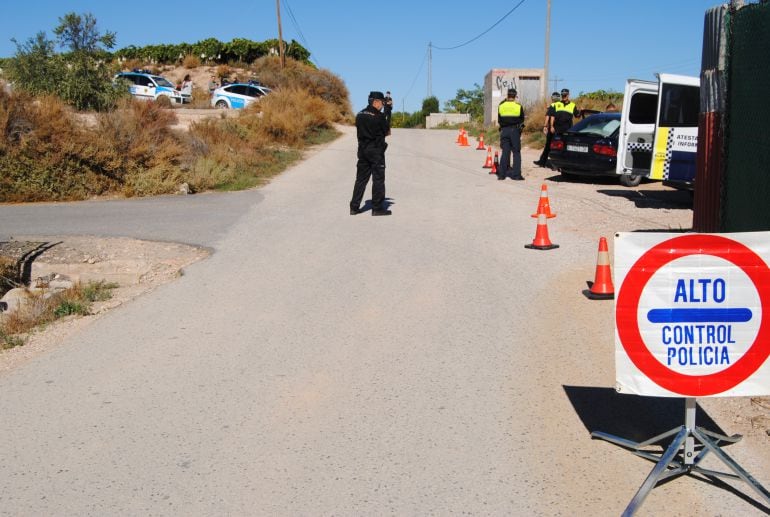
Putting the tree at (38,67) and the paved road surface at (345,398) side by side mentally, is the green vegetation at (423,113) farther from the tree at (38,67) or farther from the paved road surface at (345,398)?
the paved road surface at (345,398)

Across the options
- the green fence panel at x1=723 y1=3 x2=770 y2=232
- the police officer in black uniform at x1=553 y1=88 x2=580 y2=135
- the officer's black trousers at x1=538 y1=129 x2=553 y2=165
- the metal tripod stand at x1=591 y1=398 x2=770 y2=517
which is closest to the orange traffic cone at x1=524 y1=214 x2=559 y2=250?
the green fence panel at x1=723 y1=3 x2=770 y2=232

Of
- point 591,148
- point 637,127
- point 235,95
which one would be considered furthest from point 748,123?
point 235,95

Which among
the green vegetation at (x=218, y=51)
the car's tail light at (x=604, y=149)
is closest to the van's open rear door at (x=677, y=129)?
the car's tail light at (x=604, y=149)

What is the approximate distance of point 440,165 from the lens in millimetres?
20625

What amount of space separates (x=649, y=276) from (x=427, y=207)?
9564mm

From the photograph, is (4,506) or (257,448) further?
(257,448)

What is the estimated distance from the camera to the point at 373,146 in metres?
12.0

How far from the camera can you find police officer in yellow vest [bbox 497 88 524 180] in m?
15.7

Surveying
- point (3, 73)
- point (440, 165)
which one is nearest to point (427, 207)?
point (440, 165)

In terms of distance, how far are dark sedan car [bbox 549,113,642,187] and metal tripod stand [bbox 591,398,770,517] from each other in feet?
38.3

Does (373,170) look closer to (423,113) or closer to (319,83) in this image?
(319,83)

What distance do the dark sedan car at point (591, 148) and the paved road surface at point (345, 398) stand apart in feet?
19.4

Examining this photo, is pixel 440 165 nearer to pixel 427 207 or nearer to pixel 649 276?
pixel 427 207

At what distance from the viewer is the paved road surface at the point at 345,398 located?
12.6 feet
